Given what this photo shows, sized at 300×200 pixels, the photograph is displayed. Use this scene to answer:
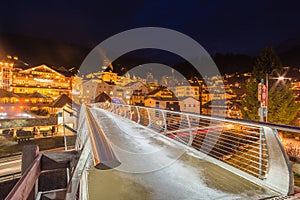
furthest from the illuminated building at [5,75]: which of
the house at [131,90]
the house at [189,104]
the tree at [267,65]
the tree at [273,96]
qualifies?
the tree at [267,65]

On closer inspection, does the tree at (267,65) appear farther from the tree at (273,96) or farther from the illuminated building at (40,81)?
the illuminated building at (40,81)

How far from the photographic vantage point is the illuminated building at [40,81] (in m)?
33.1

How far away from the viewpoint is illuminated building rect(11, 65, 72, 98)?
3309 cm

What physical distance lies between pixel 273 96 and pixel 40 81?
39084 millimetres

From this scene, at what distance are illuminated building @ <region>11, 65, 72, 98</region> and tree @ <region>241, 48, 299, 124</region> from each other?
1404 inches

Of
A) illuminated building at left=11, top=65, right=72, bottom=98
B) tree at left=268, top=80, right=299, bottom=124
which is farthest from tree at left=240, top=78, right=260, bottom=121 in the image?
illuminated building at left=11, top=65, right=72, bottom=98

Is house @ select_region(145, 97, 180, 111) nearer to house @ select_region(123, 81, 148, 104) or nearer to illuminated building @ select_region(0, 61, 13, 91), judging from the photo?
house @ select_region(123, 81, 148, 104)

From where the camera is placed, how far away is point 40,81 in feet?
117

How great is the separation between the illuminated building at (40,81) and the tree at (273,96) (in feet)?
117

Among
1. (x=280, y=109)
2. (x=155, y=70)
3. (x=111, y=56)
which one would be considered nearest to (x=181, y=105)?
(x=280, y=109)

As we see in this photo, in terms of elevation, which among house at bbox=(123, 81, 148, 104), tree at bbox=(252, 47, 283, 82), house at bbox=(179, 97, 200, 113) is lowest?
house at bbox=(179, 97, 200, 113)

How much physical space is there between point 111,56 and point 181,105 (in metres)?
61.3

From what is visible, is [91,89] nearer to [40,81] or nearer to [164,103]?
[40,81]

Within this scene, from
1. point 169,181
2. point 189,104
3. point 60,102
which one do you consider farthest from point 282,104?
point 60,102
